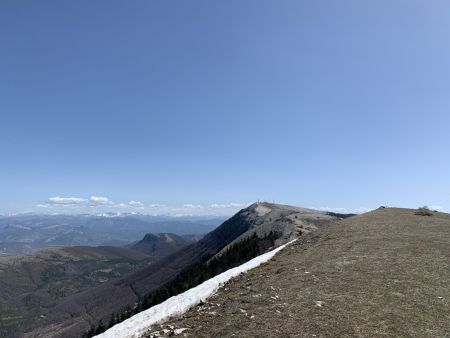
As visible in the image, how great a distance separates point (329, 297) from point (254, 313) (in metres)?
4.31

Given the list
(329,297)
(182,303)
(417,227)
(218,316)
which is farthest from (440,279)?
(417,227)

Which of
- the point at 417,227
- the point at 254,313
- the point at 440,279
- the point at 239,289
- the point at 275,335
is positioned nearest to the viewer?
the point at 275,335

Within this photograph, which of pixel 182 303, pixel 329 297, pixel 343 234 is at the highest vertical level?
pixel 343 234

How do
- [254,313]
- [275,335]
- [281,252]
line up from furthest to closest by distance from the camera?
[281,252]
[254,313]
[275,335]

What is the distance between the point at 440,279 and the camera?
76.2 feet

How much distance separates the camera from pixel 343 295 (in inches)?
821

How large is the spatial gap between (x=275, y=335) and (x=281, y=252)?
2305 centimetres

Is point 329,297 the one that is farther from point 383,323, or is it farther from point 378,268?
point 378,268

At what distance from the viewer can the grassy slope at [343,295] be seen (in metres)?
17.0

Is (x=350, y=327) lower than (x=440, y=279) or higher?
lower

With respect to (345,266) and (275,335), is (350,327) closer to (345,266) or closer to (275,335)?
(275,335)

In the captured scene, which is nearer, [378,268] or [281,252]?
[378,268]

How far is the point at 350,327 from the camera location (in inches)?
656

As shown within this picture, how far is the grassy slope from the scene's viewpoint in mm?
17031
